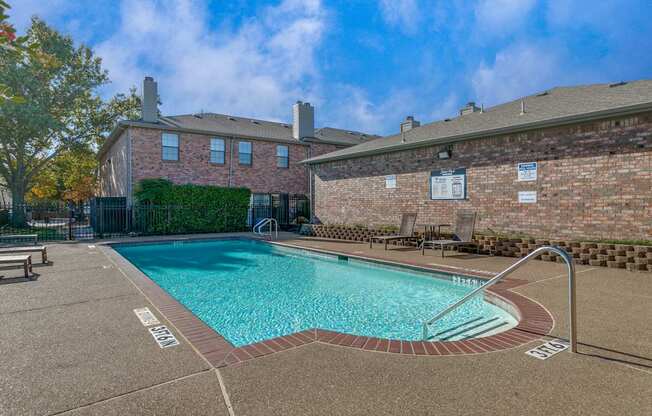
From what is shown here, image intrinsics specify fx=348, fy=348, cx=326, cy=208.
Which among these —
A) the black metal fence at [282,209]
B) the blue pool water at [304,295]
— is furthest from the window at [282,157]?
the blue pool water at [304,295]

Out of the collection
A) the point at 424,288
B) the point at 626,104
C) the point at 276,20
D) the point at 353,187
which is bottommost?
the point at 424,288

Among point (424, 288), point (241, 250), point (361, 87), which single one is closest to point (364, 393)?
point (424, 288)

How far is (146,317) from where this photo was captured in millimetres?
4309

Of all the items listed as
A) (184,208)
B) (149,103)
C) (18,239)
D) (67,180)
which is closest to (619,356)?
(184,208)

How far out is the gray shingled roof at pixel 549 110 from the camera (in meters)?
8.09

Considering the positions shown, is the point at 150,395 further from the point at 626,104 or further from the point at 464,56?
the point at 464,56

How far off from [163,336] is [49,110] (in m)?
24.1

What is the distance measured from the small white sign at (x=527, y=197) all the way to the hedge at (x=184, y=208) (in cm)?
1369

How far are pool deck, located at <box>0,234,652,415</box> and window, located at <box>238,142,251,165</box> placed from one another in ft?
54.9

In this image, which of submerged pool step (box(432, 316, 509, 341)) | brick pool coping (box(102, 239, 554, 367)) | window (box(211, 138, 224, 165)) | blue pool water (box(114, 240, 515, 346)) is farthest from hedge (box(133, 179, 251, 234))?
submerged pool step (box(432, 316, 509, 341))

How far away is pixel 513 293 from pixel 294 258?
23.5 ft

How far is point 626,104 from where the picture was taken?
7.66 m

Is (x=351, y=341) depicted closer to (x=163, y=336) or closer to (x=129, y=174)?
(x=163, y=336)

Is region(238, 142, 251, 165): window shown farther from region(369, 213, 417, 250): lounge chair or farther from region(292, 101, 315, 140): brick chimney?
region(369, 213, 417, 250): lounge chair
